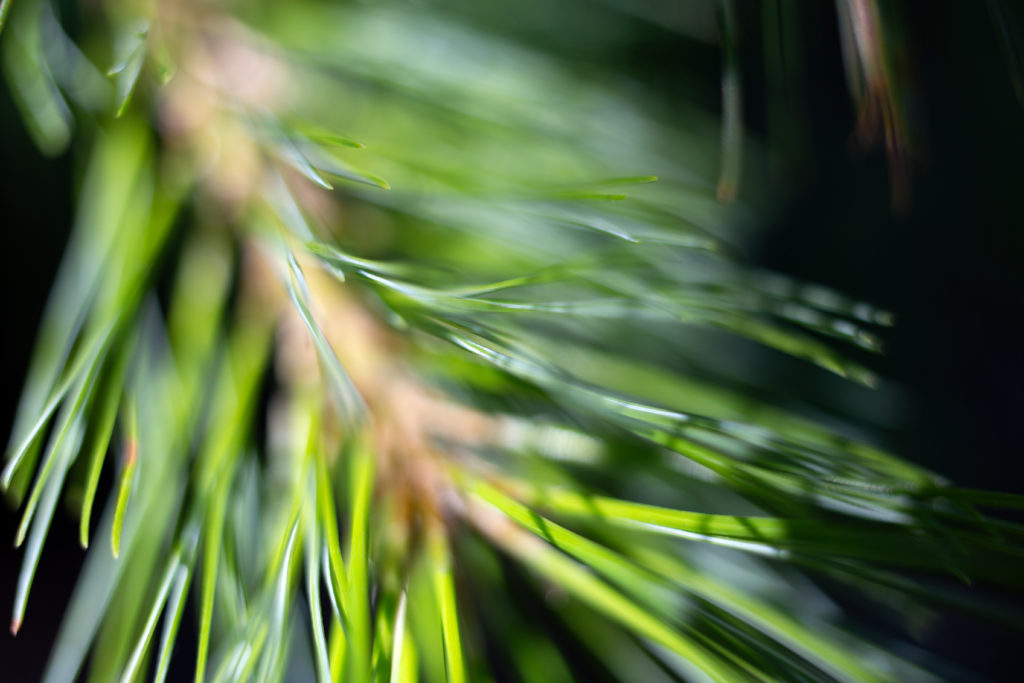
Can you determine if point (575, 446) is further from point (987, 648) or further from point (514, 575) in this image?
point (987, 648)

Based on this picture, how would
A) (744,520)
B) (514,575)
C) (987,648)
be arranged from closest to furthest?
(744,520) → (514,575) → (987,648)

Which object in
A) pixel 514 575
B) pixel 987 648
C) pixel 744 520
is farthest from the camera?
pixel 987 648

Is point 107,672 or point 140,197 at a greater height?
point 140,197

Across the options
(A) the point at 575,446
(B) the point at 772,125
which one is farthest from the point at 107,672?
(B) the point at 772,125

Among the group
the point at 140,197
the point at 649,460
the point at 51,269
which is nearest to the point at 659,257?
Result: the point at 649,460

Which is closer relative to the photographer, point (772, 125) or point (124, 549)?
point (124, 549)

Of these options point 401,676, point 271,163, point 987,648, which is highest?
point 271,163
